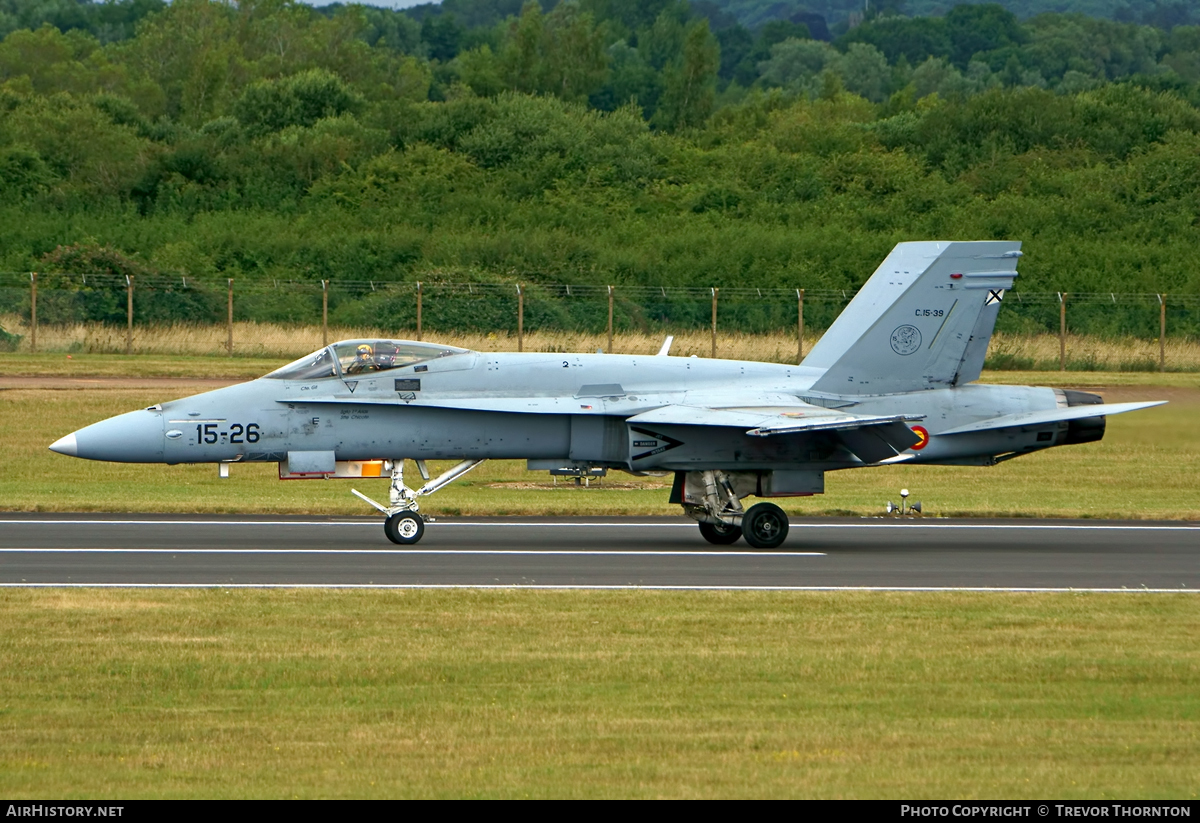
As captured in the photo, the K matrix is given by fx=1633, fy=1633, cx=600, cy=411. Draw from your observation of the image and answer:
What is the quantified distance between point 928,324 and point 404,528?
6563 millimetres

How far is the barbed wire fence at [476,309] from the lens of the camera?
42625mm

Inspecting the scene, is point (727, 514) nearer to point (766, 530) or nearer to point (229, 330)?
point (766, 530)

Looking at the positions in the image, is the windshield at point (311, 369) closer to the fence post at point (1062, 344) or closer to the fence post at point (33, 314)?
the fence post at point (33, 314)

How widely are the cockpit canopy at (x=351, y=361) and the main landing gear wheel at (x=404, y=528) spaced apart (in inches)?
65.4

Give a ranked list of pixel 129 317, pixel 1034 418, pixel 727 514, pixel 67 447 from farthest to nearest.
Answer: pixel 129 317 → pixel 727 514 → pixel 1034 418 → pixel 67 447

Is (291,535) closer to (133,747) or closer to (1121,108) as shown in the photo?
(133,747)

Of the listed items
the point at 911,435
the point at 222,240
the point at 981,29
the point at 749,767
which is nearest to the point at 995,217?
the point at 222,240

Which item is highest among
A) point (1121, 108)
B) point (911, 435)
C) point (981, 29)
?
point (981, 29)

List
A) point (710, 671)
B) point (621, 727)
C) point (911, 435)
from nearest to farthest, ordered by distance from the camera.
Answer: point (621, 727) < point (710, 671) < point (911, 435)

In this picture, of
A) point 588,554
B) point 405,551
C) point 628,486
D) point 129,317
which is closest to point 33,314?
point 129,317

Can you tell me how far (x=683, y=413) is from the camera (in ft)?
59.9

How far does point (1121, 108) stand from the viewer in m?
69.4

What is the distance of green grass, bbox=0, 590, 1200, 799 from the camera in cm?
854
